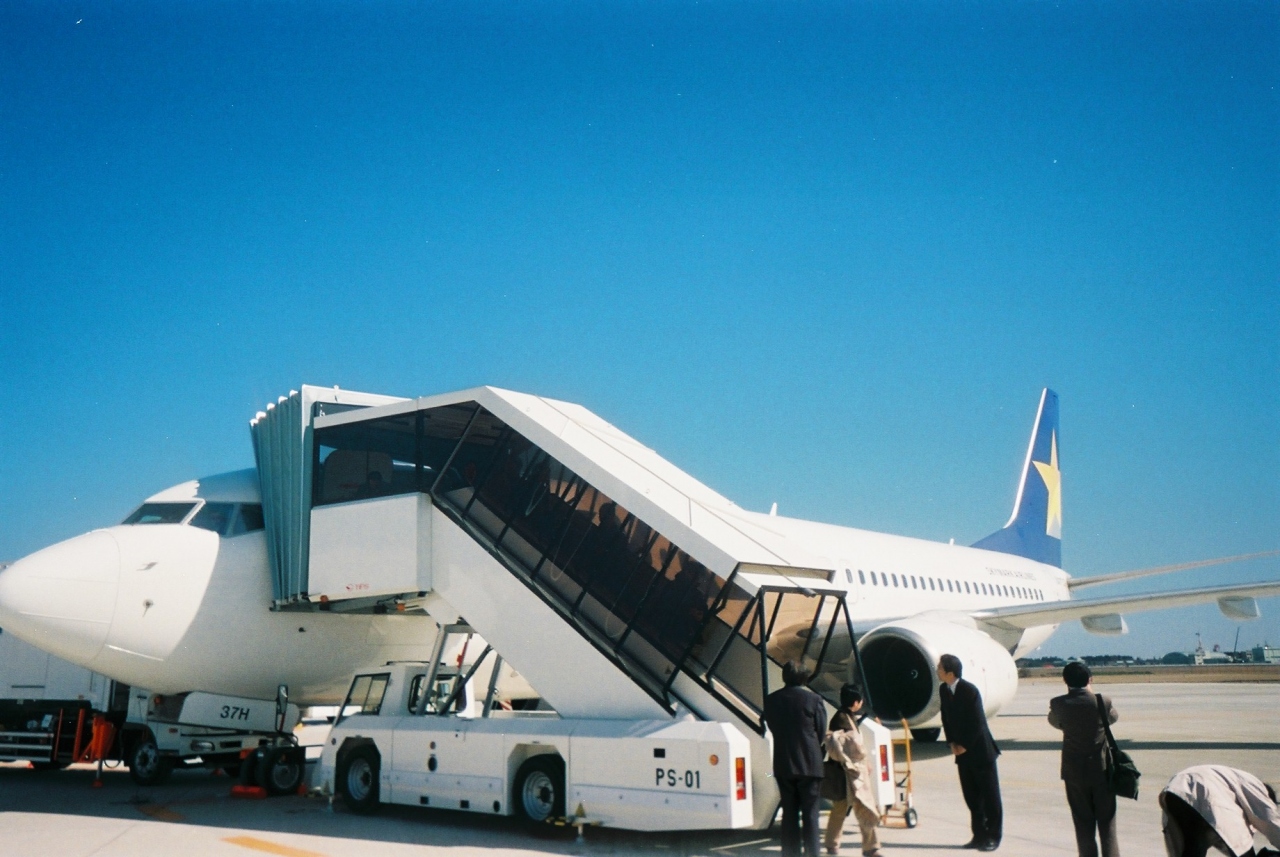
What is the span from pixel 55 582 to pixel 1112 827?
30.5ft

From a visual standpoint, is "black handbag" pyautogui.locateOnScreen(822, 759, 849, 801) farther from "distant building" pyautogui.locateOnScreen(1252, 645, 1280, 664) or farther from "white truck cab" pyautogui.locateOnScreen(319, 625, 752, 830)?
"distant building" pyautogui.locateOnScreen(1252, 645, 1280, 664)

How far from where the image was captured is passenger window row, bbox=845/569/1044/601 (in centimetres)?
1819

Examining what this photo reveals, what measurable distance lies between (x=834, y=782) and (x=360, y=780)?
187 inches

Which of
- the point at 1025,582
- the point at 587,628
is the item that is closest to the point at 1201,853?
the point at 587,628

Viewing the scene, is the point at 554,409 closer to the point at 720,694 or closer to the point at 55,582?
the point at 720,694

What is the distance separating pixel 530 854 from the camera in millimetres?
7594

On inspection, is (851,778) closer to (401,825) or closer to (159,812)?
(401,825)

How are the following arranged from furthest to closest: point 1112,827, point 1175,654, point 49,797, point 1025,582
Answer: point 1175,654, point 1025,582, point 49,797, point 1112,827

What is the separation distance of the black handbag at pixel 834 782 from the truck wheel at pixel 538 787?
7.00 feet

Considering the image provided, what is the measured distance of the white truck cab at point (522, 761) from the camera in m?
7.28

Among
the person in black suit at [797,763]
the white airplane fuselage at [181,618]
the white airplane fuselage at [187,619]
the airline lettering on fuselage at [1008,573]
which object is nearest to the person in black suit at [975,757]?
the person in black suit at [797,763]

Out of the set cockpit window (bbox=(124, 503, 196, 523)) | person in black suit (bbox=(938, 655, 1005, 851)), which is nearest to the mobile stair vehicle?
person in black suit (bbox=(938, 655, 1005, 851))

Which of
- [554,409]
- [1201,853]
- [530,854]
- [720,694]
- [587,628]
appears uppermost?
[554,409]

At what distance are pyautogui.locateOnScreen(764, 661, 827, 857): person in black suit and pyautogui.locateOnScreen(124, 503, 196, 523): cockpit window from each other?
23.9ft
